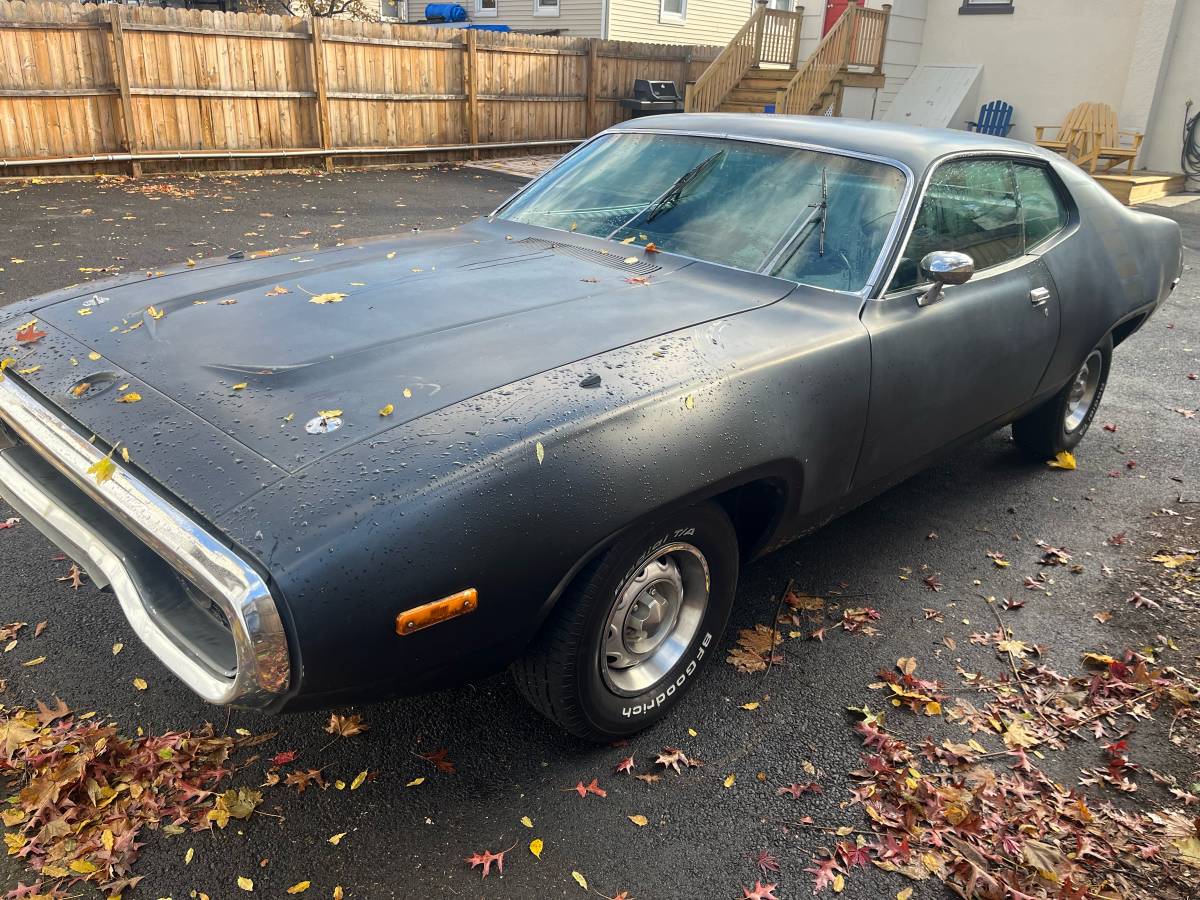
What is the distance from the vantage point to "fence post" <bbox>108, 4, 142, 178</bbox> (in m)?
12.4

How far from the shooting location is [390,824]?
2475 millimetres

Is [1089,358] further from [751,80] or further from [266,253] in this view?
[751,80]

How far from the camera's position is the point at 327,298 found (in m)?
3.10

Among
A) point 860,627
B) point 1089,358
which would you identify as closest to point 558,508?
point 860,627

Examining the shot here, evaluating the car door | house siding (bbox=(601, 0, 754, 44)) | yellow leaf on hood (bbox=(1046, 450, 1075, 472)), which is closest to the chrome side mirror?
the car door

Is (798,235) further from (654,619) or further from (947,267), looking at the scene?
(654,619)

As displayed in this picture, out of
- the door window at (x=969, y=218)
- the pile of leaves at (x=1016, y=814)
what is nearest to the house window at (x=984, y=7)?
the door window at (x=969, y=218)

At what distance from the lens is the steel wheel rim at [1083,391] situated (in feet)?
16.1

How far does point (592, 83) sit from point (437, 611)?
17725 millimetres

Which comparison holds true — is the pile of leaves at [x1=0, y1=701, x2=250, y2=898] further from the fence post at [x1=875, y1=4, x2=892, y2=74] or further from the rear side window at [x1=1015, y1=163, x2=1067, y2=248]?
the fence post at [x1=875, y1=4, x2=892, y2=74]

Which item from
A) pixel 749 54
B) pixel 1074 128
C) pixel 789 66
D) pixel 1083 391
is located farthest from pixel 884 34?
pixel 1083 391

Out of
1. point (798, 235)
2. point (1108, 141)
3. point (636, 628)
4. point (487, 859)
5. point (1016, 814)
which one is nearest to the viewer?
point (487, 859)

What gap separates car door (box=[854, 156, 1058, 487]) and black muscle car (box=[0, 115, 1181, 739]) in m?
0.02

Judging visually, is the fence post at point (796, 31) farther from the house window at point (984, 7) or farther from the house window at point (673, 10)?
the house window at point (673, 10)
